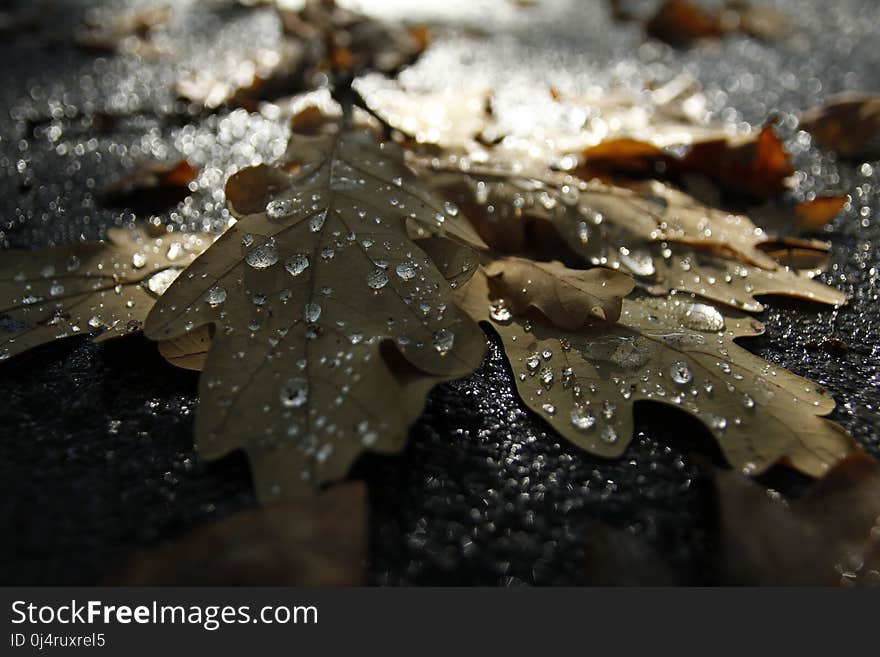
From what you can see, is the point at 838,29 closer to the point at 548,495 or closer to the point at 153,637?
the point at 548,495

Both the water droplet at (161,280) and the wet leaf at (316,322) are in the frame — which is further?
the water droplet at (161,280)

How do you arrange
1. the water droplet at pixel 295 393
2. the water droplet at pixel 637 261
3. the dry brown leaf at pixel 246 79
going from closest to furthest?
the water droplet at pixel 295 393 < the water droplet at pixel 637 261 < the dry brown leaf at pixel 246 79

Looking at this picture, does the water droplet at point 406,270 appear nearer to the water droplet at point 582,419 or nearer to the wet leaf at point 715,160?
the water droplet at point 582,419

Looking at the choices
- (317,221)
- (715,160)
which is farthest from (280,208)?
(715,160)

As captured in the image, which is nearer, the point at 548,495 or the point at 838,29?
the point at 548,495

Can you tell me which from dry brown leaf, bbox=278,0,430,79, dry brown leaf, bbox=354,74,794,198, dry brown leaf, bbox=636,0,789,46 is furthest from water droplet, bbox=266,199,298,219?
dry brown leaf, bbox=636,0,789,46

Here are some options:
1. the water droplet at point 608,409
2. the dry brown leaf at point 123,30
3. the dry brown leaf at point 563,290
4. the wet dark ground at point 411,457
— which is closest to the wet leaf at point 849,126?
the wet dark ground at point 411,457

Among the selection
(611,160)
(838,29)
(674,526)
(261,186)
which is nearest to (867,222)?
(611,160)

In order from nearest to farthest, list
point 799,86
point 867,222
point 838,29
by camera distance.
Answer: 1. point 867,222
2. point 799,86
3. point 838,29
